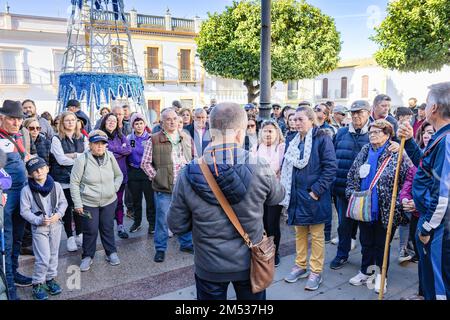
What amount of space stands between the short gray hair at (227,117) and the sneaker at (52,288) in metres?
2.73

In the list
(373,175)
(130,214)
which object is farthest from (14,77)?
(373,175)

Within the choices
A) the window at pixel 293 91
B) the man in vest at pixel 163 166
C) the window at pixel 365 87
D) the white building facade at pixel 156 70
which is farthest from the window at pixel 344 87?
the man in vest at pixel 163 166

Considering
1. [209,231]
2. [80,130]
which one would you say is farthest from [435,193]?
[80,130]

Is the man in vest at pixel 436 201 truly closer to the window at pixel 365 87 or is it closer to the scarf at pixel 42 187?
the scarf at pixel 42 187

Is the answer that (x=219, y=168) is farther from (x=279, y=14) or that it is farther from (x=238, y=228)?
(x=279, y=14)

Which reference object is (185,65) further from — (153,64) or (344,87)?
(344,87)

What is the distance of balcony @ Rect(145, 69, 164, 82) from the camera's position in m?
25.3

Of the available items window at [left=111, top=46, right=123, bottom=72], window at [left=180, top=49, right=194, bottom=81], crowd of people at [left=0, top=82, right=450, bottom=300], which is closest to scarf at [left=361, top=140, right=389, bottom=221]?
crowd of people at [left=0, top=82, right=450, bottom=300]

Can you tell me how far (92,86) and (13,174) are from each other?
6.67 m

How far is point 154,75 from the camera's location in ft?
83.8

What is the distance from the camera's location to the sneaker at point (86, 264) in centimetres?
438

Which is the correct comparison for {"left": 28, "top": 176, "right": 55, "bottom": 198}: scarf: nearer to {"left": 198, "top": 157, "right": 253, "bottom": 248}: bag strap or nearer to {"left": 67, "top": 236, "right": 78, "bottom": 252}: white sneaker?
{"left": 67, "top": 236, "right": 78, "bottom": 252}: white sneaker

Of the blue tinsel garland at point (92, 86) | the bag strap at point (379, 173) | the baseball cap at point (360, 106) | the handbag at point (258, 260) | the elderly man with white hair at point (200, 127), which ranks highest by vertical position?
the blue tinsel garland at point (92, 86)

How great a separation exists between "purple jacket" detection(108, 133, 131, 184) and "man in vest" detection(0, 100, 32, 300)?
143 centimetres
